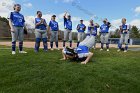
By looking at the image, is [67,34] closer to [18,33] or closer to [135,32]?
[18,33]

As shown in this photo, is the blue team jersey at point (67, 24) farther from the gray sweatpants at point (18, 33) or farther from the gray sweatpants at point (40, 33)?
the gray sweatpants at point (18, 33)

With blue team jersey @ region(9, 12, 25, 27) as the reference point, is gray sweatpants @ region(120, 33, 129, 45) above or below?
below

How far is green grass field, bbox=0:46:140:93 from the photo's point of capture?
693 centimetres

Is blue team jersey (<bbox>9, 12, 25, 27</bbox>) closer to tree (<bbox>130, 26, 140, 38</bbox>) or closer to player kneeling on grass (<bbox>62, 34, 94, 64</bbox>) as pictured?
player kneeling on grass (<bbox>62, 34, 94, 64</bbox>)

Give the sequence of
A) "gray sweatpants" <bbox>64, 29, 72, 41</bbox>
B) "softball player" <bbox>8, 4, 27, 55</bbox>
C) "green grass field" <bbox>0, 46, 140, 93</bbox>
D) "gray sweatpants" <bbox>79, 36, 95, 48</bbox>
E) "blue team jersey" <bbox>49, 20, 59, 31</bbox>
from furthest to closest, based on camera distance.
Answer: "gray sweatpants" <bbox>64, 29, 72, 41</bbox>
"blue team jersey" <bbox>49, 20, 59, 31</bbox>
"softball player" <bbox>8, 4, 27, 55</bbox>
"gray sweatpants" <bbox>79, 36, 95, 48</bbox>
"green grass field" <bbox>0, 46, 140, 93</bbox>

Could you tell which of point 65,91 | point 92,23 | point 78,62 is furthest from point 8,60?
point 92,23

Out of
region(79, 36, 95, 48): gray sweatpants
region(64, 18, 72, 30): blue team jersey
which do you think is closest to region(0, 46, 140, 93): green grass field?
region(79, 36, 95, 48): gray sweatpants

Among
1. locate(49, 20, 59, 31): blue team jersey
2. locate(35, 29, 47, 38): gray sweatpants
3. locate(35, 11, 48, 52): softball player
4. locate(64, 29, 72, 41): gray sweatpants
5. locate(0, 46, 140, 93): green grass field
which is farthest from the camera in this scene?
locate(64, 29, 72, 41): gray sweatpants

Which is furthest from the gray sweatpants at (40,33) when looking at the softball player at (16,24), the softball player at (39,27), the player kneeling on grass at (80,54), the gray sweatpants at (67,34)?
the player kneeling on grass at (80,54)

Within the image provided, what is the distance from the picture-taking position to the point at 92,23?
685 inches

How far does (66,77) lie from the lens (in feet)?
25.5

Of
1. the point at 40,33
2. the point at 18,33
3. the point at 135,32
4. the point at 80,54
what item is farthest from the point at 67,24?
the point at 135,32

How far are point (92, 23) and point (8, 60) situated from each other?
8.43 metres

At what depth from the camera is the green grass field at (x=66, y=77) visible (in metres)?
6.93
